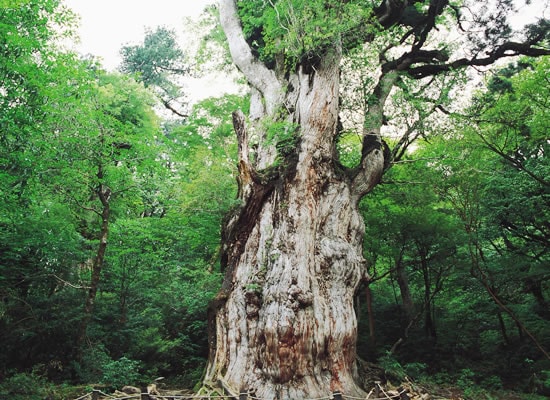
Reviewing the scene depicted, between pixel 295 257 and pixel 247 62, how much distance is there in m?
6.46

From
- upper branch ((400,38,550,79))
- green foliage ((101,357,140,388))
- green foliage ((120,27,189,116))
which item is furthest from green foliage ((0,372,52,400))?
green foliage ((120,27,189,116))

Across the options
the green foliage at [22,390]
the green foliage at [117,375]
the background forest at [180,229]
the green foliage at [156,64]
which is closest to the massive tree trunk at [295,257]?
the background forest at [180,229]

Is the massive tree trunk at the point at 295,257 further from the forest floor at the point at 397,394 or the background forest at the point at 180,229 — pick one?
the background forest at the point at 180,229

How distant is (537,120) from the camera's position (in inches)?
324

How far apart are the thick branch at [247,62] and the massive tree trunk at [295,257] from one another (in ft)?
0.90

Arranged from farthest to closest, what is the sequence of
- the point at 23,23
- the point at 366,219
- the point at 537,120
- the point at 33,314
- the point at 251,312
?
the point at 366,219
the point at 537,120
the point at 33,314
the point at 23,23
the point at 251,312

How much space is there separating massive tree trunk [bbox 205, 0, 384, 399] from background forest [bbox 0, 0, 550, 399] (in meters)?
1.40

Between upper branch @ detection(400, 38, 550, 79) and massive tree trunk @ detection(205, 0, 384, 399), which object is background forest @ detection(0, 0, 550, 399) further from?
massive tree trunk @ detection(205, 0, 384, 399)

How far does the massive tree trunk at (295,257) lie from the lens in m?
5.43

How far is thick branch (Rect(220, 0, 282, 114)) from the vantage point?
373 inches

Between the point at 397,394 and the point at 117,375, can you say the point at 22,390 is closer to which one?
the point at 117,375

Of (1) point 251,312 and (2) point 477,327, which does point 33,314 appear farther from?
(2) point 477,327

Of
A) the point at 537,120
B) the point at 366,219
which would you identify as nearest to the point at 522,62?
the point at 537,120

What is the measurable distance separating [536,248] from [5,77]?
502 inches
